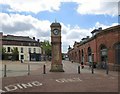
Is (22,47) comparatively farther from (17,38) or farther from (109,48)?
(109,48)

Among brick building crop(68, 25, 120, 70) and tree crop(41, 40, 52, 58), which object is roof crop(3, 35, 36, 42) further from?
brick building crop(68, 25, 120, 70)

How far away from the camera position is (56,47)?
115 ft

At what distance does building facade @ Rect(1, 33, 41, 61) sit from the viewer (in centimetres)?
10754

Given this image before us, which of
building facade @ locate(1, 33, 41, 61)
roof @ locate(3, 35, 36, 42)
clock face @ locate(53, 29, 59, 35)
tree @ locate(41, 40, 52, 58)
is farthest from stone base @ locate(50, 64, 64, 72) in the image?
tree @ locate(41, 40, 52, 58)

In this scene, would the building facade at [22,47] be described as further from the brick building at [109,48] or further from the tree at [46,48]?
the brick building at [109,48]

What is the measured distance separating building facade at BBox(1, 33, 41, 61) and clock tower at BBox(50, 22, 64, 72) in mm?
69967

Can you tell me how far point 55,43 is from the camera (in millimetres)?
35094

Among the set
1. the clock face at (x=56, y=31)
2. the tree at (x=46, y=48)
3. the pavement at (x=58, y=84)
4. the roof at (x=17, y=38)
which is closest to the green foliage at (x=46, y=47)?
the tree at (x=46, y=48)

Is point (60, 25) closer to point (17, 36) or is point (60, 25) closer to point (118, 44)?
point (118, 44)

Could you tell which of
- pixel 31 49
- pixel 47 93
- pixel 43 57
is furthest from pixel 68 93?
pixel 43 57

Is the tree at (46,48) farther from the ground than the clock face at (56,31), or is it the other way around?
the tree at (46,48)

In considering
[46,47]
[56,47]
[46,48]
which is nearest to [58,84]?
[56,47]

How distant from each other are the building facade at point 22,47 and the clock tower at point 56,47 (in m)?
70.0

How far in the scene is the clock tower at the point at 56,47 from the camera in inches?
→ 1378
